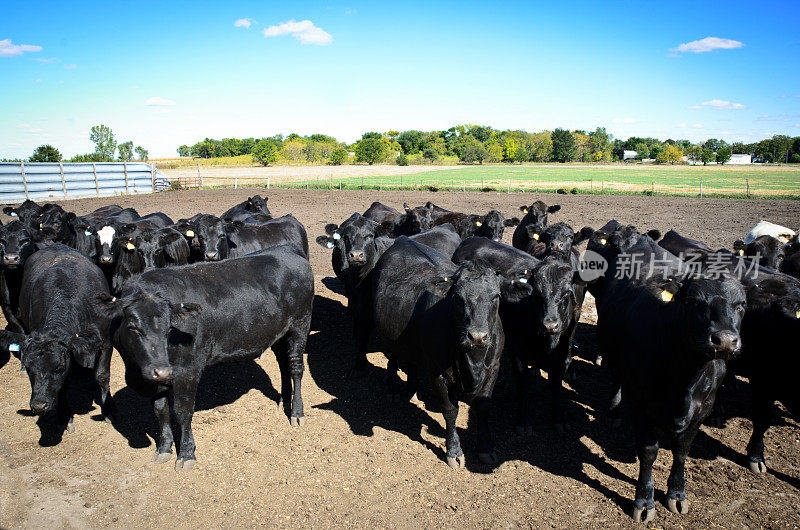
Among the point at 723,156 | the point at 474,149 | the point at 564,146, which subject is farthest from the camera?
the point at 723,156

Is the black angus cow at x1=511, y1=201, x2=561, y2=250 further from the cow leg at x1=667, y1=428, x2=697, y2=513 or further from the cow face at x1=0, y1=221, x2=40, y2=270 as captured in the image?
the cow face at x1=0, y1=221, x2=40, y2=270

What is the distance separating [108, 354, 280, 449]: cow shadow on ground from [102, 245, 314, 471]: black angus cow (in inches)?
16.0

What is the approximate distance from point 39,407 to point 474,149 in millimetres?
111621

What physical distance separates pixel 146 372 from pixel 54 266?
134 inches

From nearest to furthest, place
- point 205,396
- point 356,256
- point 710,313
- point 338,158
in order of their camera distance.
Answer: point 710,313 → point 205,396 → point 356,256 → point 338,158

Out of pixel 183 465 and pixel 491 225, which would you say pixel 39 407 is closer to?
pixel 183 465

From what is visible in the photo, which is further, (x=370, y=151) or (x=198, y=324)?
(x=370, y=151)

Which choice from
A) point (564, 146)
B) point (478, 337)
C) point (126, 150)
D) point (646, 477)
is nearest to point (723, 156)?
point (564, 146)

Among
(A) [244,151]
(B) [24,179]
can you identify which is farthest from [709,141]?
(B) [24,179]

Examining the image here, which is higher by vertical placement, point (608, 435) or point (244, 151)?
point (244, 151)

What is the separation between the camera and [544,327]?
5.59 m

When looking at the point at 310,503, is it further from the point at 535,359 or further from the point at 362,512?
the point at 535,359

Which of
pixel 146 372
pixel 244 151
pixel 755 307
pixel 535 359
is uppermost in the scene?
pixel 244 151

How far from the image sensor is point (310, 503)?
4.78 metres
